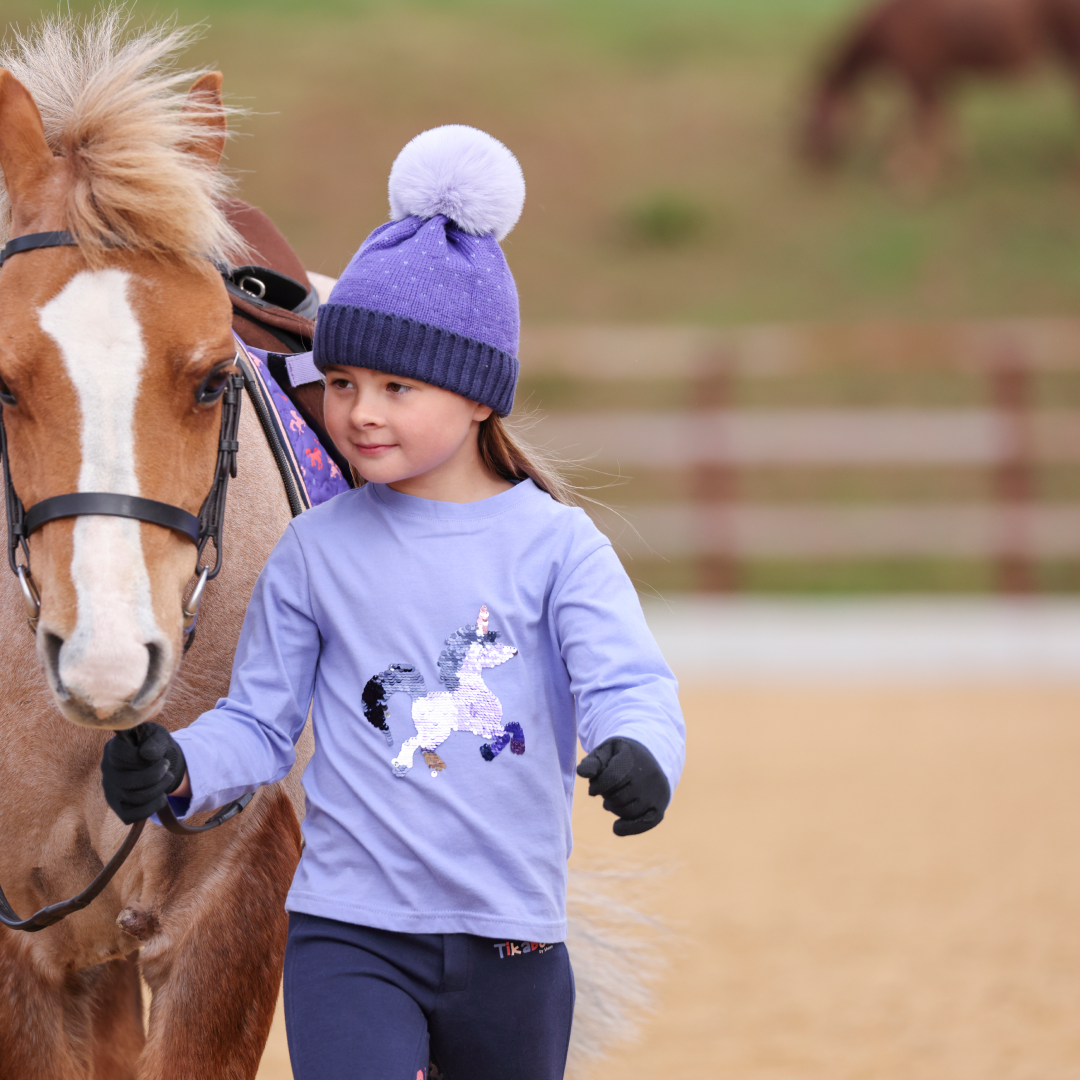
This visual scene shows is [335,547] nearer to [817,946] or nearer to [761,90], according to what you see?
[817,946]

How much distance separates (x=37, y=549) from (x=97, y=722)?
235mm

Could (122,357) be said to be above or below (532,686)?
above

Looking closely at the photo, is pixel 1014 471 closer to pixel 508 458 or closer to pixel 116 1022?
pixel 116 1022

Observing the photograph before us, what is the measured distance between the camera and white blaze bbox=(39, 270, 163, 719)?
1.57 m

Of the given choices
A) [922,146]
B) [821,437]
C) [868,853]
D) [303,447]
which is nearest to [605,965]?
[303,447]

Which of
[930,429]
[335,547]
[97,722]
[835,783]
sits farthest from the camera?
[930,429]

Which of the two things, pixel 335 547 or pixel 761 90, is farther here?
pixel 761 90

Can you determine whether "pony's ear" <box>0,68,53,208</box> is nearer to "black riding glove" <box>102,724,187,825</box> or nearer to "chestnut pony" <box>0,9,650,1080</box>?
"chestnut pony" <box>0,9,650,1080</box>

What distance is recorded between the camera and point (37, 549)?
1712mm

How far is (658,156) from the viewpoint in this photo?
67.8 feet

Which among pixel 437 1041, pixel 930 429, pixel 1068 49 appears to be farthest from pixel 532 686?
pixel 1068 49

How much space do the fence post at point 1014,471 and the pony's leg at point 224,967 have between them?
9.08 m

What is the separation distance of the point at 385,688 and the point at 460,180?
2.06ft

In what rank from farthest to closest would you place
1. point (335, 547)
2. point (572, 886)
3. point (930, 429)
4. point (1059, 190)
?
1. point (1059, 190)
2. point (930, 429)
3. point (572, 886)
4. point (335, 547)
